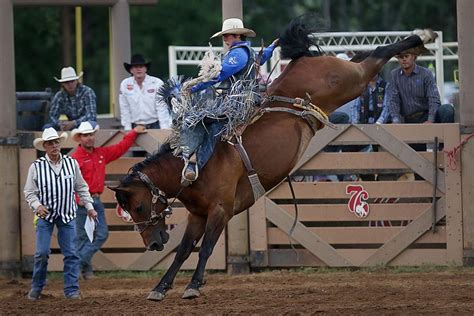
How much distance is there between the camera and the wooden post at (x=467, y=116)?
1272cm

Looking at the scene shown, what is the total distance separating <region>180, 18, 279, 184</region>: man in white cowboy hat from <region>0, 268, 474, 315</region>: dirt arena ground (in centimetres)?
138

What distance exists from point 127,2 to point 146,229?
6240 millimetres

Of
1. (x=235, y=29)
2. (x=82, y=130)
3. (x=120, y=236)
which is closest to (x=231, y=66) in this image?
(x=235, y=29)

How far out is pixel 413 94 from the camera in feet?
43.5

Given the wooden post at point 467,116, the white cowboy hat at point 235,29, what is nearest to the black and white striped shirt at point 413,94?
the wooden post at point 467,116

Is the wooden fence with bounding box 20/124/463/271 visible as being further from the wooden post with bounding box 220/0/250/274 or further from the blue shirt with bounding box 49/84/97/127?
the blue shirt with bounding box 49/84/97/127

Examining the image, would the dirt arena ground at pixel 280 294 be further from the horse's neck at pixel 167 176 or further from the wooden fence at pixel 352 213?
the horse's neck at pixel 167 176

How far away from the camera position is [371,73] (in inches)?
433

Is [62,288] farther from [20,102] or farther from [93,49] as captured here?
[93,49]

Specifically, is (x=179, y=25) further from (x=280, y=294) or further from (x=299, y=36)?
(x=299, y=36)

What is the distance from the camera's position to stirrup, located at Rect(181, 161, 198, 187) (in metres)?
9.88

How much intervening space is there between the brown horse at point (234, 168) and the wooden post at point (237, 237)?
2346 millimetres

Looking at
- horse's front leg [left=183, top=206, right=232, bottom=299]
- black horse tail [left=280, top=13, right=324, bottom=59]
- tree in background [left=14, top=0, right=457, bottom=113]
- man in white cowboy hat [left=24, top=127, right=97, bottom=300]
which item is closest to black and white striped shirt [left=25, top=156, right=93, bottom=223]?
man in white cowboy hat [left=24, top=127, right=97, bottom=300]

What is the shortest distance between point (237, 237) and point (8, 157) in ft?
9.26
